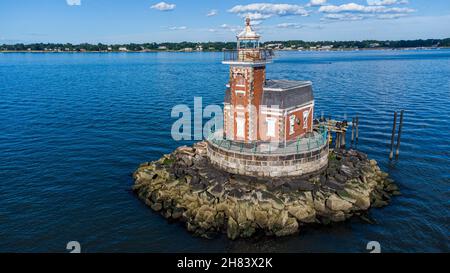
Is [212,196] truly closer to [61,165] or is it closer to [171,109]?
[61,165]

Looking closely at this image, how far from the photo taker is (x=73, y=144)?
49.6 metres

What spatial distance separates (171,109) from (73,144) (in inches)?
1025

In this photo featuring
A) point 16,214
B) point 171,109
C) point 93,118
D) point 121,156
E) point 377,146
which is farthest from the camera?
point 171,109

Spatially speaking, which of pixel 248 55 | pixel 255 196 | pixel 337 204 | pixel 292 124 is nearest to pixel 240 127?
pixel 292 124

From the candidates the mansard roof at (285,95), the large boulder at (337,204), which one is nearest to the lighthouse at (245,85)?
the mansard roof at (285,95)

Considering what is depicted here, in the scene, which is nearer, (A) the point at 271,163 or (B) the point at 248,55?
(A) the point at 271,163

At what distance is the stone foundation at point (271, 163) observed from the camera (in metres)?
33.3

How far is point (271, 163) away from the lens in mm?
33312

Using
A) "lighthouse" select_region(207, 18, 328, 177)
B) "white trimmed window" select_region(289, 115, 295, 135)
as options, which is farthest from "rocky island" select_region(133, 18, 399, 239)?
"lighthouse" select_region(207, 18, 328, 177)

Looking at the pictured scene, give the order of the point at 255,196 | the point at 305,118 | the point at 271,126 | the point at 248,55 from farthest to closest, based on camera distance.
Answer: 1. the point at 305,118
2. the point at 271,126
3. the point at 248,55
4. the point at 255,196

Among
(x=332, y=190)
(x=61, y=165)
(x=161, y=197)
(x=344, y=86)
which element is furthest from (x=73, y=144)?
(x=344, y=86)

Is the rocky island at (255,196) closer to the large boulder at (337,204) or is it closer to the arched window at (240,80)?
the large boulder at (337,204)

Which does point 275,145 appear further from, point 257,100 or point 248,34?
point 248,34

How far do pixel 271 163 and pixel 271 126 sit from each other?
448 centimetres
